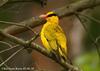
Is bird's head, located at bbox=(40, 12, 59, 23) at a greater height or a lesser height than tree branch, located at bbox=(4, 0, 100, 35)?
greater

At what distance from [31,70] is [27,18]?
29.3 inches

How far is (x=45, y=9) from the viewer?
4953 mm

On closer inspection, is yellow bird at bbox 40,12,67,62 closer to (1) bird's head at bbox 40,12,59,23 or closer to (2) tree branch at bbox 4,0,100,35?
(1) bird's head at bbox 40,12,59,23

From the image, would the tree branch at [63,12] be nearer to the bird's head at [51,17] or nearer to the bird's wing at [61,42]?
the bird's head at [51,17]

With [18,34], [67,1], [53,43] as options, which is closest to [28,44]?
[53,43]

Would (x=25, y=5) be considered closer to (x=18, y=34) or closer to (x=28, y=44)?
(x=18, y=34)

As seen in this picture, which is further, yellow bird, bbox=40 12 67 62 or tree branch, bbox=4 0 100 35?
tree branch, bbox=4 0 100 35

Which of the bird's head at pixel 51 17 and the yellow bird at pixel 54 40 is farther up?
the bird's head at pixel 51 17

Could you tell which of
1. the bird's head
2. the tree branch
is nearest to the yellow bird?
the bird's head

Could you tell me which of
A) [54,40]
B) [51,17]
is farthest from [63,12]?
[54,40]

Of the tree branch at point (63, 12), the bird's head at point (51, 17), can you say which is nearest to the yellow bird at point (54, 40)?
the bird's head at point (51, 17)

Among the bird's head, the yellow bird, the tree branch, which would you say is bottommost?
the tree branch

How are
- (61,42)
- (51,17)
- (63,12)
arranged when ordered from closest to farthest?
(61,42)
(51,17)
(63,12)

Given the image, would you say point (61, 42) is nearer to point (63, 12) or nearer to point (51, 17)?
point (51, 17)
